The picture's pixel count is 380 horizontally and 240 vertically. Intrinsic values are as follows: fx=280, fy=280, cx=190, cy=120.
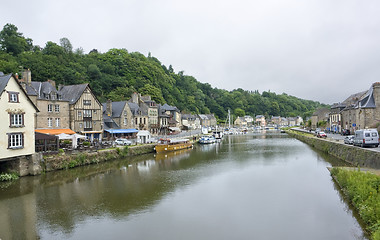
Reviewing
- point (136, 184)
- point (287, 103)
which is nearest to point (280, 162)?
point (136, 184)

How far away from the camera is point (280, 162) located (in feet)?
98.1

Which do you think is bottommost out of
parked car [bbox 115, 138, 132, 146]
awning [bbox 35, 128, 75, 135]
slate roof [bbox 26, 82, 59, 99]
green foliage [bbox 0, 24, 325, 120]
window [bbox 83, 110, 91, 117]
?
parked car [bbox 115, 138, 132, 146]

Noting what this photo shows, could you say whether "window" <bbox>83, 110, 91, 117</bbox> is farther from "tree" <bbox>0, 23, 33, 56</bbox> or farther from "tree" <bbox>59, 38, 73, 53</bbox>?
"tree" <bbox>59, 38, 73, 53</bbox>

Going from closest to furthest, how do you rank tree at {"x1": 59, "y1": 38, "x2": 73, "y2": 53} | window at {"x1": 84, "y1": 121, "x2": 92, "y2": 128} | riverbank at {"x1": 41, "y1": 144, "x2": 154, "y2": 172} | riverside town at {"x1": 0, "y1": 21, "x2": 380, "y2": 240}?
riverside town at {"x1": 0, "y1": 21, "x2": 380, "y2": 240} → riverbank at {"x1": 41, "y1": 144, "x2": 154, "y2": 172} → window at {"x1": 84, "y1": 121, "x2": 92, "y2": 128} → tree at {"x1": 59, "y1": 38, "x2": 73, "y2": 53}

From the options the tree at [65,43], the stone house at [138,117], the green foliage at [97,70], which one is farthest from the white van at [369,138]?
the tree at [65,43]

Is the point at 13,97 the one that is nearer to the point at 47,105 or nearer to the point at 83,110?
the point at 47,105

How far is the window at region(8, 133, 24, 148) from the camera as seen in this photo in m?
20.7

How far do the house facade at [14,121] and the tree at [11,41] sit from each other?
4713 centimetres

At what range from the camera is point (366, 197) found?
12.3 m

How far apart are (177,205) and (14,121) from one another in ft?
47.9

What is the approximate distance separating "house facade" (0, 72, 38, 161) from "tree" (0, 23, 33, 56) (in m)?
47.1

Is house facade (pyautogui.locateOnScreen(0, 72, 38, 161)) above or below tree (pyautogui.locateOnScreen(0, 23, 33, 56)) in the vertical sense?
below

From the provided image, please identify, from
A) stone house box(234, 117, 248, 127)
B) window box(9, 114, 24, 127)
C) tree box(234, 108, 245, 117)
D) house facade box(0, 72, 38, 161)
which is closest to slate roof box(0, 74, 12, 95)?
house facade box(0, 72, 38, 161)

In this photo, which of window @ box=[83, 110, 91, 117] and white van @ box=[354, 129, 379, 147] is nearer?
white van @ box=[354, 129, 379, 147]
